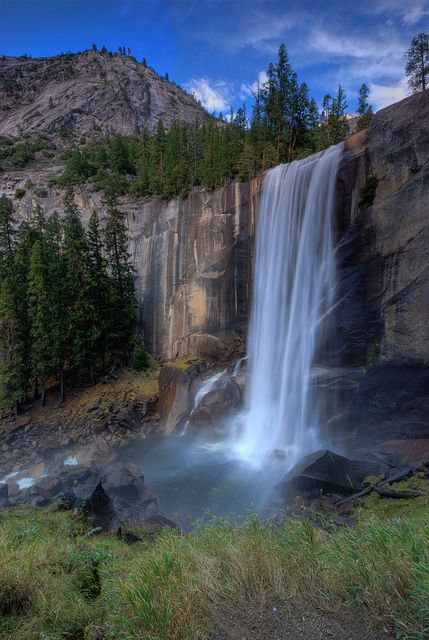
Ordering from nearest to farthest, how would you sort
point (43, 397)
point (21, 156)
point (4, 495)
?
1. point (4, 495)
2. point (43, 397)
3. point (21, 156)

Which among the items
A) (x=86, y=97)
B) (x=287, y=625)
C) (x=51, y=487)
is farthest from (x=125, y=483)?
(x=86, y=97)

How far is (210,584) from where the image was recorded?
139 inches

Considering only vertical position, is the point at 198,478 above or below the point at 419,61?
below

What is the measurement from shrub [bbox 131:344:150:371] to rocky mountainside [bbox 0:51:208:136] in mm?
66238

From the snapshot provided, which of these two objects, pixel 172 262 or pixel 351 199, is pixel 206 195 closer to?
pixel 172 262

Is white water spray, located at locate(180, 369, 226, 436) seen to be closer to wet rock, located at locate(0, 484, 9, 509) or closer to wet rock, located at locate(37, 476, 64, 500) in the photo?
wet rock, located at locate(37, 476, 64, 500)

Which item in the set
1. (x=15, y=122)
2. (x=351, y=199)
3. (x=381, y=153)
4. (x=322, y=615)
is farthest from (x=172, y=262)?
(x=15, y=122)

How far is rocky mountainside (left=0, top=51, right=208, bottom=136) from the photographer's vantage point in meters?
80.9

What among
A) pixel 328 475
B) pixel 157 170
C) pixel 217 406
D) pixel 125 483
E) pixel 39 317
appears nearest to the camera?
pixel 328 475

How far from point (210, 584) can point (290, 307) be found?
1657 cm

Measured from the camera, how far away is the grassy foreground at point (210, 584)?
10.2ft

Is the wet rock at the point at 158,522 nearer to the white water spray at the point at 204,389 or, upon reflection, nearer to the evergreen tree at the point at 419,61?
the white water spray at the point at 204,389

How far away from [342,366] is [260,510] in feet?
24.1

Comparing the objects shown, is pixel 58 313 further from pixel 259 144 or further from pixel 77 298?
pixel 259 144
